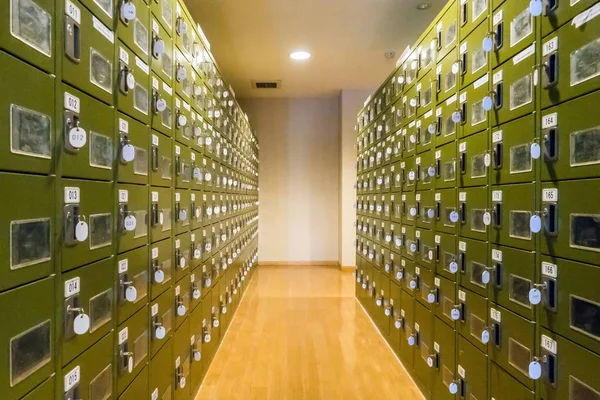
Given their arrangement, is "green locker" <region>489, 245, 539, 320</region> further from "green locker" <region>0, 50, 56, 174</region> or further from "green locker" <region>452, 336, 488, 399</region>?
"green locker" <region>0, 50, 56, 174</region>

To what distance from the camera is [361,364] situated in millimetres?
2947

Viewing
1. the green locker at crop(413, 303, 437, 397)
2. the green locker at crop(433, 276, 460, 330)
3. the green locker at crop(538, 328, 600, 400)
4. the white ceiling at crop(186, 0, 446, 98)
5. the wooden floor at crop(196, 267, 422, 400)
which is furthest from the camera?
the white ceiling at crop(186, 0, 446, 98)

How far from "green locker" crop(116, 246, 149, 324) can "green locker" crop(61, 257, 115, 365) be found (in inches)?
2.5

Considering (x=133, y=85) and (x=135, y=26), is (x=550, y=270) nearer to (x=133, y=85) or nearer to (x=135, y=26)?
(x=133, y=85)

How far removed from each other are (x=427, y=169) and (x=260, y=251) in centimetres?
500

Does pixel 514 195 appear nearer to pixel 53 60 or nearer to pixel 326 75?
pixel 53 60

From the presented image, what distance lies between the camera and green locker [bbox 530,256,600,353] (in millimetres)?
1098

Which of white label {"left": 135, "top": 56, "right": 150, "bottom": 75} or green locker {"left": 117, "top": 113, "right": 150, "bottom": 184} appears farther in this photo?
white label {"left": 135, "top": 56, "right": 150, "bottom": 75}

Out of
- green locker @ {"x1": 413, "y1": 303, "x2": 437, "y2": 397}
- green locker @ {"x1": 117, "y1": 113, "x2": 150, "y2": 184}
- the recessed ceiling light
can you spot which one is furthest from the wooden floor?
the recessed ceiling light

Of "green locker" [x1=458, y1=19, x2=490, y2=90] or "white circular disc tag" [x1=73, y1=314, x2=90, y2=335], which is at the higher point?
"green locker" [x1=458, y1=19, x2=490, y2=90]

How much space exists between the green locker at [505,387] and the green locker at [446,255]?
49 cm

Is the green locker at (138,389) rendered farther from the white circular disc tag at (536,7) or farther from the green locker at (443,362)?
the white circular disc tag at (536,7)

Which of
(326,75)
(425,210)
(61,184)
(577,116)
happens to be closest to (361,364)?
(425,210)

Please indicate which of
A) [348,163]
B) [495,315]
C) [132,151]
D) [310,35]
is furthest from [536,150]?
[348,163]
